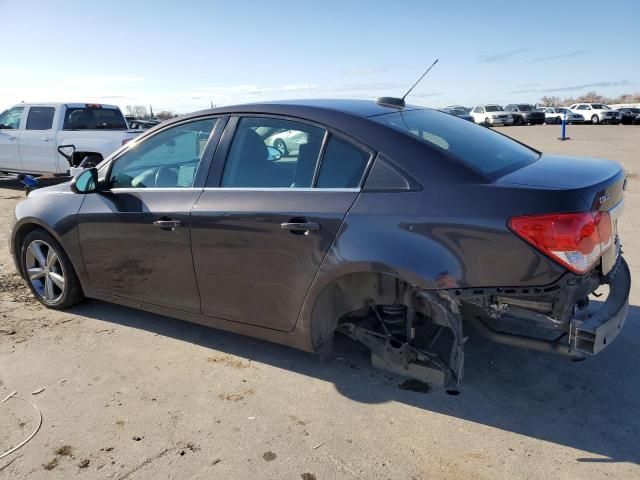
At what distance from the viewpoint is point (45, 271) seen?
460 centimetres

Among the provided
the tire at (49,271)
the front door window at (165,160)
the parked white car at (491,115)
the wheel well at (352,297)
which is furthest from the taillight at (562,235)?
the parked white car at (491,115)

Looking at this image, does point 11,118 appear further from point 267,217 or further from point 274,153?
point 267,217

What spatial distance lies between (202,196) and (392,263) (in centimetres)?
143

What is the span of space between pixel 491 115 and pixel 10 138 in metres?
38.7

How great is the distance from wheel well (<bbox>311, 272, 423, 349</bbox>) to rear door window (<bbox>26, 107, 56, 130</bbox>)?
10.6 metres

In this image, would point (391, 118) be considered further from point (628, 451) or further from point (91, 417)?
point (91, 417)

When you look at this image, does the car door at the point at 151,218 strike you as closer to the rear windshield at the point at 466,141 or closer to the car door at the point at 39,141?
the rear windshield at the point at 466,141

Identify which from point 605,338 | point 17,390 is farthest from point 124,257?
point 605,338

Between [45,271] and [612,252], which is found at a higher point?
[612,252]

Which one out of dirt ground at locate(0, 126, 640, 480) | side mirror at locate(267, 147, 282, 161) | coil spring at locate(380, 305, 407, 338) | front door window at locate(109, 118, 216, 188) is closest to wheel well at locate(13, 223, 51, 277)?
dirt ground at locate(0, 126, 640, 480)

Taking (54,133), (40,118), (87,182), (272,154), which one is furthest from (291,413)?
(40,118)

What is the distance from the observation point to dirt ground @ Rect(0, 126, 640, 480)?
2602 millimetres

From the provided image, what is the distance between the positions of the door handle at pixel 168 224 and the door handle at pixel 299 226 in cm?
85

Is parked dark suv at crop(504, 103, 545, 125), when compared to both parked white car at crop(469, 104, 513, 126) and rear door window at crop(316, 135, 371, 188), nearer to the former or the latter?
parked white car at crop(469, 104, 513, 126)
